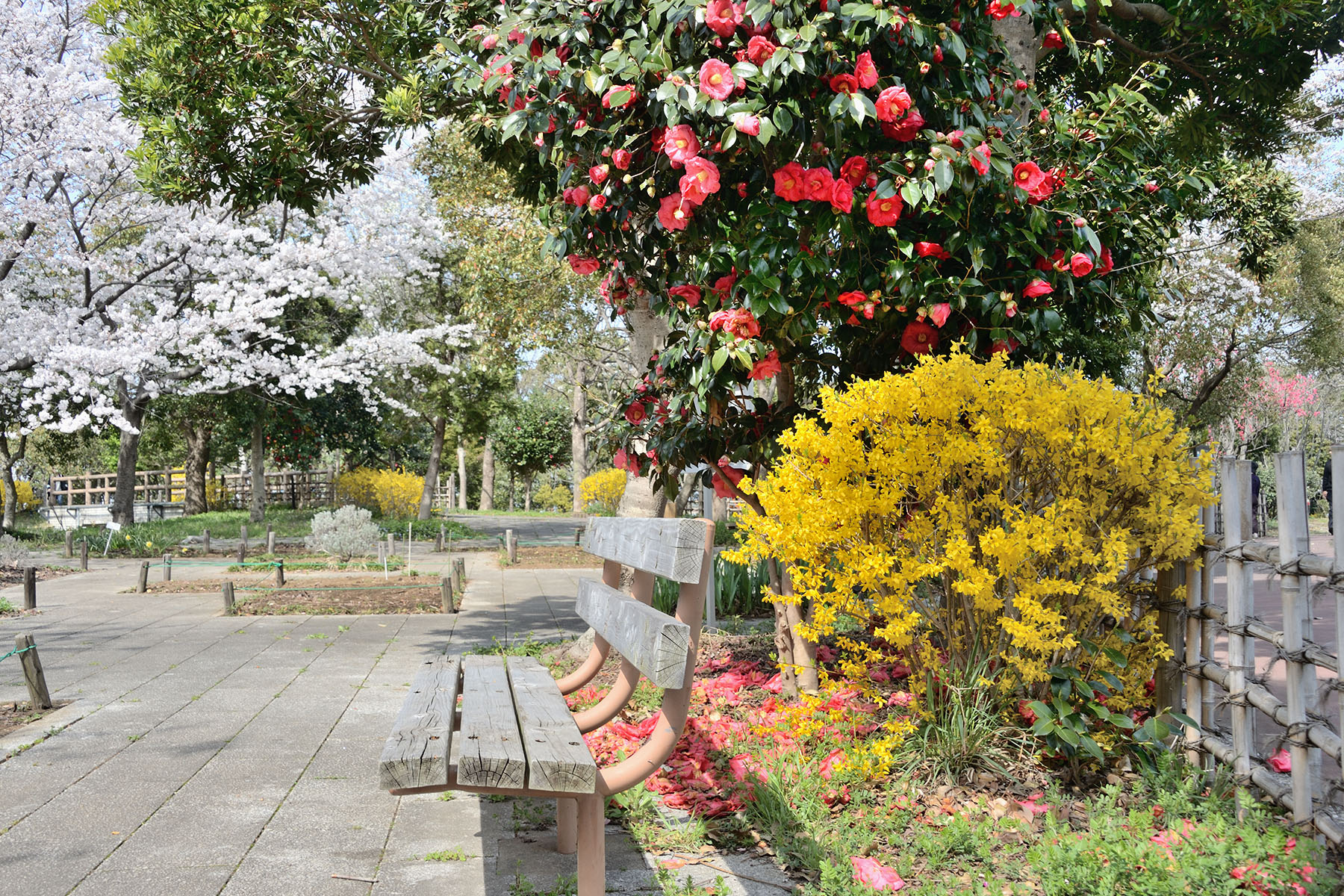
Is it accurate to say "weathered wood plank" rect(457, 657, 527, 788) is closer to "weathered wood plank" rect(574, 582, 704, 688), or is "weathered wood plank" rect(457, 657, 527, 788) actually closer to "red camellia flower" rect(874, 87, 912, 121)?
"weathered wood plank" rect(574, 582, 704, 688)

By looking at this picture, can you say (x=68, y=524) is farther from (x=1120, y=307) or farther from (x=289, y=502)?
(x=1120, y=307)

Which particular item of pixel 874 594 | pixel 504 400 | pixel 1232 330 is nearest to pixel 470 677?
pixel 874 594

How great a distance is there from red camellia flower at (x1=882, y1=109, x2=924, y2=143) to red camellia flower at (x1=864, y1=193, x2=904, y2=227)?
0.82ft

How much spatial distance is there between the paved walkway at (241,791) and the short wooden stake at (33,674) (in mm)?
138

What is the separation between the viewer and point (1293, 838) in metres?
2.70

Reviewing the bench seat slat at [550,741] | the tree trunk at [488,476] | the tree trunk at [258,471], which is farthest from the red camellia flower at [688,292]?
the tree trunk at [488,476]

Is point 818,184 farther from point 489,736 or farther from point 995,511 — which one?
point 489,736

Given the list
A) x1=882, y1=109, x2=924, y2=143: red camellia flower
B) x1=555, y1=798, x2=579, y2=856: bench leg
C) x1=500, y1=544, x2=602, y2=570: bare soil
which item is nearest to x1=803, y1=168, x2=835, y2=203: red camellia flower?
x1=882, y1=109, x2=924, y2=143: red camellia flower

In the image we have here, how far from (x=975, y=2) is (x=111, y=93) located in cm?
1529

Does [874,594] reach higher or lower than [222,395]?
lower

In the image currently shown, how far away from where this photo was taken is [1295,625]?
9.32 ft

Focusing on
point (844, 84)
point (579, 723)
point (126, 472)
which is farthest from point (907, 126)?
point (126, 472)

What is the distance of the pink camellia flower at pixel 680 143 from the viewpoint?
369cm

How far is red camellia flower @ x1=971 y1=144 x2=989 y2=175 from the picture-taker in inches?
140
